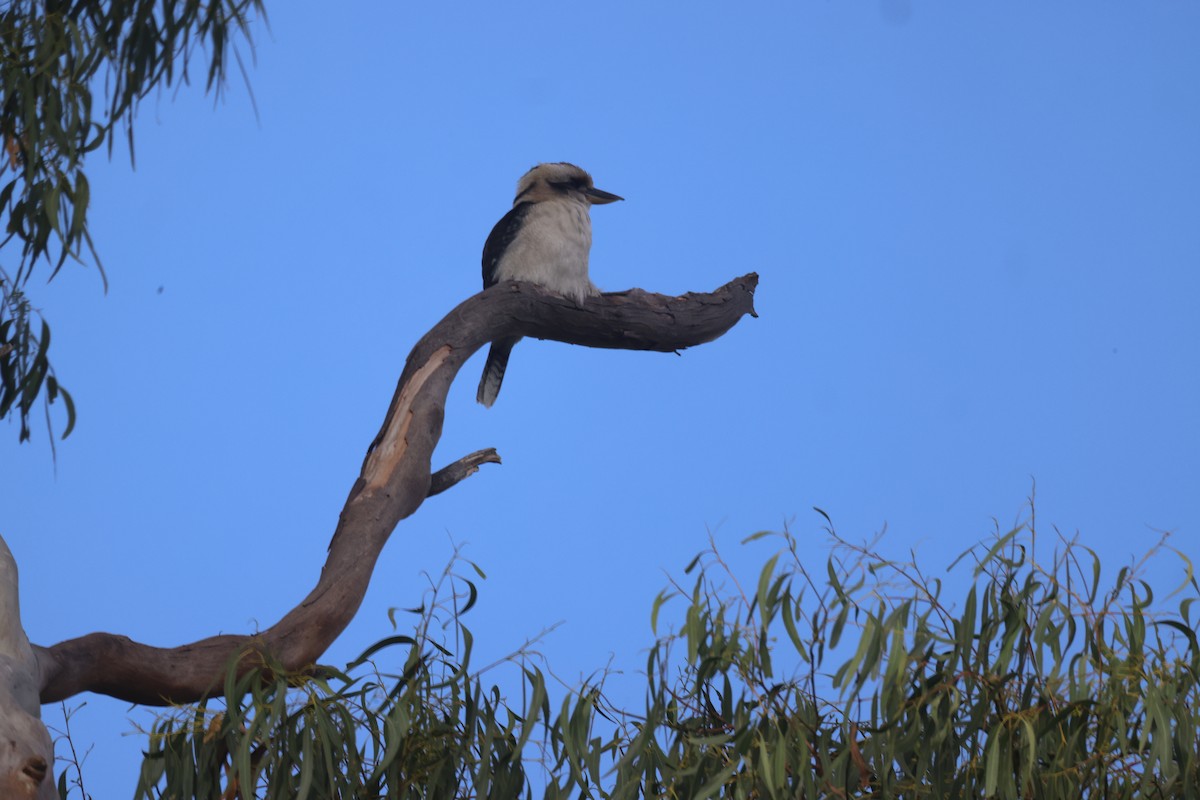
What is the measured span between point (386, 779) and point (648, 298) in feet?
4.80

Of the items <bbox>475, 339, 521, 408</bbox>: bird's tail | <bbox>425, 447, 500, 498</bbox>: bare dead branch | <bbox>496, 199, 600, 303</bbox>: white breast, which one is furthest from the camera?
<bbox>475, 339, 521, 408</bbox>: bird's tail

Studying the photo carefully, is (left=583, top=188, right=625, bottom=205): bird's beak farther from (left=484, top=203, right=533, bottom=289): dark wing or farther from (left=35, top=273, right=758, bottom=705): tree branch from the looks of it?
(left=35, top=273, right=758, bottom=705): tree branch

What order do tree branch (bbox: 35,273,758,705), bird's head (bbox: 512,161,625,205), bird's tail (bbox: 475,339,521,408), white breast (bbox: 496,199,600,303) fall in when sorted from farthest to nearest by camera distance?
bird's head (bbox: 512,161,625,205)
bird's tail (bbox: 475,339,521,408)
white breast (bbox: 496,199,600,303)
tree branch (bbox: 35,273,758,705)

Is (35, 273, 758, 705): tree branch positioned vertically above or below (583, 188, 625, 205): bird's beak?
below

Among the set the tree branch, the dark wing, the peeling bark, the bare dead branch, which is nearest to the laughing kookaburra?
the dark wing

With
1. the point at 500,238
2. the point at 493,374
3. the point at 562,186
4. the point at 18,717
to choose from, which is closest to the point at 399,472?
the point at 18,717

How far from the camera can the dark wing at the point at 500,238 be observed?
4043mm

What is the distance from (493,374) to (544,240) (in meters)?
0.37

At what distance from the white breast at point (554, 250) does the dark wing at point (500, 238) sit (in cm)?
3

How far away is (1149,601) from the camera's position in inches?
90.3

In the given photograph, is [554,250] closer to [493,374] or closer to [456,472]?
[493,374]

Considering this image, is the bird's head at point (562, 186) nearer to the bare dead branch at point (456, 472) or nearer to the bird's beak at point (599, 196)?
the bird's beak at point (599, 196)

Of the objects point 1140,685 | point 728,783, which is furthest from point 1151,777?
point 728,783

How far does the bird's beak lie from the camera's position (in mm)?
4237
